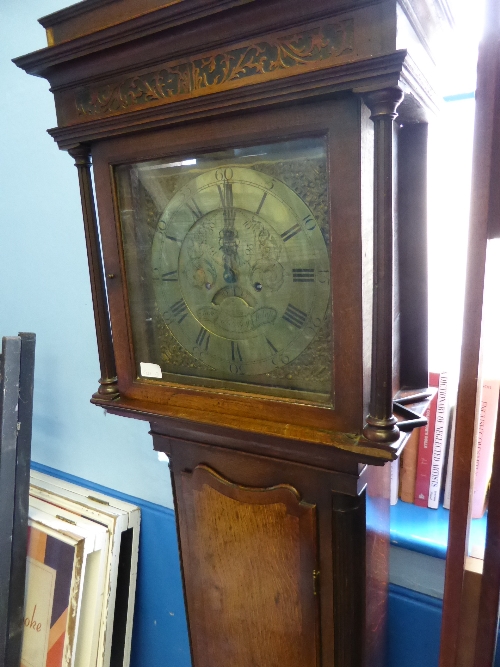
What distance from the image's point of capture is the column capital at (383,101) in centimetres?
47

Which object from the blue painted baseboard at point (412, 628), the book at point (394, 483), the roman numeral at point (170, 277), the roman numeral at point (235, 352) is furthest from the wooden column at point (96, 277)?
the blue painted baseboard at point (412, 628)

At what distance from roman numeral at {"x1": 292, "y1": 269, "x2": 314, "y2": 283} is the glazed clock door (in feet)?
0.91

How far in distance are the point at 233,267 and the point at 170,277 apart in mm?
104

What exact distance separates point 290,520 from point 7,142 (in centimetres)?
107

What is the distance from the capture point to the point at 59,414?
1.29 meters

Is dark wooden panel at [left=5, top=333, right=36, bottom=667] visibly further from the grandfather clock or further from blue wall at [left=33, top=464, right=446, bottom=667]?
the grandfather clock

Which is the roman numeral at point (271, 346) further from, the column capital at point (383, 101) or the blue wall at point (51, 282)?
the blue wall at point (51, 282)

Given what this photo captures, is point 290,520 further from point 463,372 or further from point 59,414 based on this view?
point 59,414

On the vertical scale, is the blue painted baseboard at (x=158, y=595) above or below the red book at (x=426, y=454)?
below

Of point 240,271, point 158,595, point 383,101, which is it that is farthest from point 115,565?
point 383,101

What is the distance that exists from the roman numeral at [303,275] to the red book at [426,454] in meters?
0.37

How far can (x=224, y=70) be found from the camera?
0.54 metres

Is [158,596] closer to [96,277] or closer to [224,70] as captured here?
[96,277]

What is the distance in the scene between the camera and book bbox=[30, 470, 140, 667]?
1.10 m
